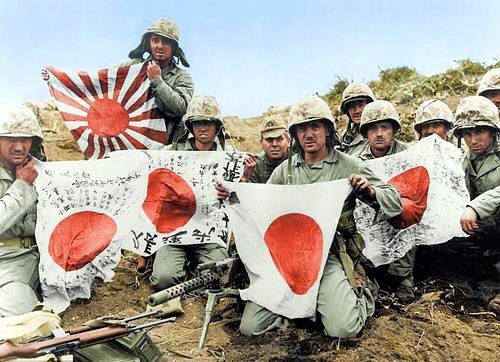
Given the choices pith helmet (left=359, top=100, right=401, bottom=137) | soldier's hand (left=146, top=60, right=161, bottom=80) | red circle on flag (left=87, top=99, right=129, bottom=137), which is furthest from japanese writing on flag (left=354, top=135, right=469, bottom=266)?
red circle on flag (left=87, top=99, right=129, bottom=137)

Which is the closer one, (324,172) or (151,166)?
(324,172)

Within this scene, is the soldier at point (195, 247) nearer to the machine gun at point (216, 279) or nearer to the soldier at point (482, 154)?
the machine gun at point (216, 279)

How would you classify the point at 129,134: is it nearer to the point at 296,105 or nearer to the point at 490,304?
the point at 296,105

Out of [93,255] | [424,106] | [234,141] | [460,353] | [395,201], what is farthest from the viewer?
[234,141]

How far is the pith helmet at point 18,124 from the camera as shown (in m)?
6.73

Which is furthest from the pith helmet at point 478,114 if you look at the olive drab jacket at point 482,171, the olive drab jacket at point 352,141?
the olive drab jacket at point 352,141

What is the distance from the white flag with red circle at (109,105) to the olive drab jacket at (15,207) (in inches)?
70.7

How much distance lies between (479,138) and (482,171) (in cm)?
36

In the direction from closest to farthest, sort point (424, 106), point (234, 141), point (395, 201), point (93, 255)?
point (395, 201), point (93, 255), point (424, 106), point (234, 141)

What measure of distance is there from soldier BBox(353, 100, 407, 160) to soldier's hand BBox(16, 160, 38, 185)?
11.7 feet

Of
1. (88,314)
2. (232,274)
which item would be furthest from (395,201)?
(88,314)

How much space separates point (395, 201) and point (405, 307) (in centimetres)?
125

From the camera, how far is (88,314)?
294 inches

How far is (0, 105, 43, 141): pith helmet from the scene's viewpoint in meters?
6.73
